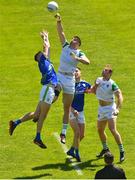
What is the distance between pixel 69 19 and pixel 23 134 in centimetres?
1586

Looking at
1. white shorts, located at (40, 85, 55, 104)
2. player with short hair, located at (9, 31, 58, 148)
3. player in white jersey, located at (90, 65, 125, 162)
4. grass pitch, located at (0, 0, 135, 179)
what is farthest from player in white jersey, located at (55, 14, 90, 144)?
grass pitch, located at (0, 0, 135, 179)

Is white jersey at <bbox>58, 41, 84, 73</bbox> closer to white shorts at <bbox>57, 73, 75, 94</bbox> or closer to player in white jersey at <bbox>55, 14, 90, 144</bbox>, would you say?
player in white jersey at <bbox>55, 14, 90, 144</bbox>

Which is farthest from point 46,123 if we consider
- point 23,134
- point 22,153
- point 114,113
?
point 114,113

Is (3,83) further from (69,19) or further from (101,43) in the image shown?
(69,19)

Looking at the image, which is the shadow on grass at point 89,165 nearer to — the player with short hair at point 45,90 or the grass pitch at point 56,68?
the grass pitch at point 56,68

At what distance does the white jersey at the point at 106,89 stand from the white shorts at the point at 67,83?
0.81 meters

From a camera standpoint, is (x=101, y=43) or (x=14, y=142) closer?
(x=14, y=142)

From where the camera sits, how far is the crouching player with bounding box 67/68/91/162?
924 inches

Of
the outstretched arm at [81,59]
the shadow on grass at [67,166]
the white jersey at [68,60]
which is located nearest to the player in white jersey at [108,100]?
the outstretched arm at [81,59]

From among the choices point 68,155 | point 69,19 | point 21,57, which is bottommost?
point 68,155

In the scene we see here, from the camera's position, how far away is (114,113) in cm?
2305

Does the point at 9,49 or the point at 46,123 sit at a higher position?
the point at 9,49

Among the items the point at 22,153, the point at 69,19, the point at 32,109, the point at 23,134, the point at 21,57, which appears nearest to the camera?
the point at 22,153

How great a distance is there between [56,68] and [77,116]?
35.9ft
